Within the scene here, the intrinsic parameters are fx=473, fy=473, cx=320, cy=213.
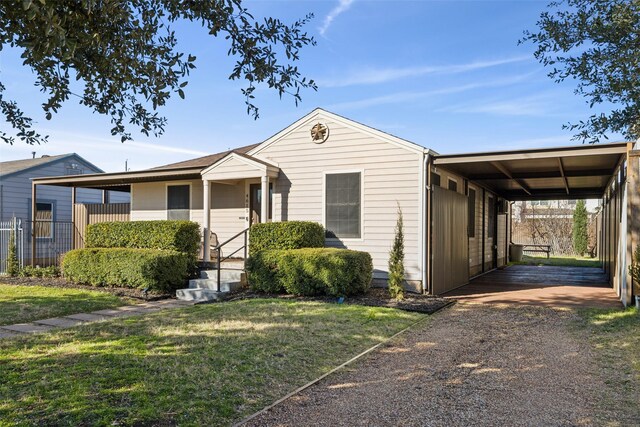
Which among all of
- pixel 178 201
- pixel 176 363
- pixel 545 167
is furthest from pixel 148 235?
pixel 545 167

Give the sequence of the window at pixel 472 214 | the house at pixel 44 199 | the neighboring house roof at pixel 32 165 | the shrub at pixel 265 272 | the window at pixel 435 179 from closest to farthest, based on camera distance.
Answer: the shrub at pixel 265 272 → the window at pixel 435 179 → the window at pixel 472 214 → the house at pixel 44 199 → the neighboring house roof at pixel 32 165

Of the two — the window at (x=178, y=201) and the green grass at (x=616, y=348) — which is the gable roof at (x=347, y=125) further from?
the green grass at (x=616, y=348)

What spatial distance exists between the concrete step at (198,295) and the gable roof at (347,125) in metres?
3.89

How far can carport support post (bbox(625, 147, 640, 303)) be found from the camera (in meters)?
8.12

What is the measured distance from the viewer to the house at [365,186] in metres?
10.0

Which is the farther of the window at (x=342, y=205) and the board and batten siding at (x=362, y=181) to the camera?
the window at (x=342, y=205)

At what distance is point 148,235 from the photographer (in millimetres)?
11570

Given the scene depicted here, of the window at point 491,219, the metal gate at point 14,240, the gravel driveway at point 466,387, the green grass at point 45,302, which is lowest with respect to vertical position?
the gravel driveway at point 466,387

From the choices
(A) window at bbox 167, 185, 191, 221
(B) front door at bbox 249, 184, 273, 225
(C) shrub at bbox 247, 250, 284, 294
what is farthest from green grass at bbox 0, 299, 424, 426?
(A) window at bbox 167, 185, 191, 221

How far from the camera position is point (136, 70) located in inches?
172

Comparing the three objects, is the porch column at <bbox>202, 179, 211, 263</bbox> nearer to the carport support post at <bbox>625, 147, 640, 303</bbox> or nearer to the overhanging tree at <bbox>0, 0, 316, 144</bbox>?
the overhanging tree at <bbox>0, 0, 316, 144</bbox>

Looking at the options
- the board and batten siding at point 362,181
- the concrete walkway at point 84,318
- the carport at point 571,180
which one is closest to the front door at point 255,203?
the board and batten siding at point 362,181

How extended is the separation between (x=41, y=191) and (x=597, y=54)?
19.8 metres

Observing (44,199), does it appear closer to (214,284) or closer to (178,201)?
(178,201)
